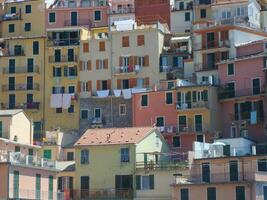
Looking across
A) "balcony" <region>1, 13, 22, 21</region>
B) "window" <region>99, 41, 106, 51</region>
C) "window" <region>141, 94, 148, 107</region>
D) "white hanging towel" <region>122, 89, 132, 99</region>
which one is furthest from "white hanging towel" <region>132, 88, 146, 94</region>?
"balcony" <region>1, 13, 22, 21</region>

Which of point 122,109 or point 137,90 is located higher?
point 137,90

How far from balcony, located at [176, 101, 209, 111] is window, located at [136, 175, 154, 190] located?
42.9ft

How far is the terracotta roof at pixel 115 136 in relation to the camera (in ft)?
274

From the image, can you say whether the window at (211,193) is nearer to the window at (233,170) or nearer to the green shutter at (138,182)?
the window at (233,170)

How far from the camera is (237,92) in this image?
91.8 m

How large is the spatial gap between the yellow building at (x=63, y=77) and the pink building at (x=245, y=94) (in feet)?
62.7

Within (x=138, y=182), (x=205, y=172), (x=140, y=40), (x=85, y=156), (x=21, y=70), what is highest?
(x=140, y=40)

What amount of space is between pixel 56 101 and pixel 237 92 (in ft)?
76.3

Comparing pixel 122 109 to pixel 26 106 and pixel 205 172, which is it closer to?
pixel 26 106

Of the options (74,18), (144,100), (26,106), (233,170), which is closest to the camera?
(233,170)

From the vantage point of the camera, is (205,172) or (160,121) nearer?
(205,172)

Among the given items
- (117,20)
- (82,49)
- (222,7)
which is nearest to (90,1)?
(117,20)

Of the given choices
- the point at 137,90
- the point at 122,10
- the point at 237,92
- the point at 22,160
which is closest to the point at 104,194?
the point at 22,160

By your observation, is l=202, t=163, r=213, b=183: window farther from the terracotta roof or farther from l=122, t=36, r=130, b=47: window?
l=122, t=36, r=130, b=47: window
